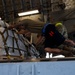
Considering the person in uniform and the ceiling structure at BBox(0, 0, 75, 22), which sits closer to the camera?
the person in uniform

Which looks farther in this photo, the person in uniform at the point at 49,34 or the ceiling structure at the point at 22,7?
the ceiling structure at the point at 22,7

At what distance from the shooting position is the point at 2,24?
25.6 ft

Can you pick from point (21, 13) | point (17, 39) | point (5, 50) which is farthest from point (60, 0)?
point (5, 50)

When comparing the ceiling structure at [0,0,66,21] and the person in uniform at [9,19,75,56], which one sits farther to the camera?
the ceiling structure at [0,0,66,21]

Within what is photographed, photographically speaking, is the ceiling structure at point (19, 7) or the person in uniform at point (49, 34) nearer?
the person in uniform at point (49, 34)

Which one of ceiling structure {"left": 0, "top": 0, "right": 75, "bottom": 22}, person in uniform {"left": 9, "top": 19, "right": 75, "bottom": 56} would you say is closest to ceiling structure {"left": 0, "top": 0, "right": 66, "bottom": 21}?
ceiling structure {"left": 0, "top": 0, "right": 75, "bottom": 22}

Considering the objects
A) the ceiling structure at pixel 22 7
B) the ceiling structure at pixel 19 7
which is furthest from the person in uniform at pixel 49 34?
the ceiling structure at pixel 19 7

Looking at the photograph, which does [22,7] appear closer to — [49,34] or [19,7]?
[19,7]

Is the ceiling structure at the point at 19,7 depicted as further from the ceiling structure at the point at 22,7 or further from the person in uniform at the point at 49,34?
the person in uniform at the point at 49,34

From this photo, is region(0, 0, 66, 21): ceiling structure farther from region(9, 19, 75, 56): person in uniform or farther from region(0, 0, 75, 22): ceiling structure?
region(9, 19, 75, 56): person in uniform

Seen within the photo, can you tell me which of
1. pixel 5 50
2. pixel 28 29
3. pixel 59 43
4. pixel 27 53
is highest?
pixel 28 29

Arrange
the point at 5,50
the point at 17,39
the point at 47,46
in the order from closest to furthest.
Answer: the point at 47,46
the point at 5,50
the point at 17,39
